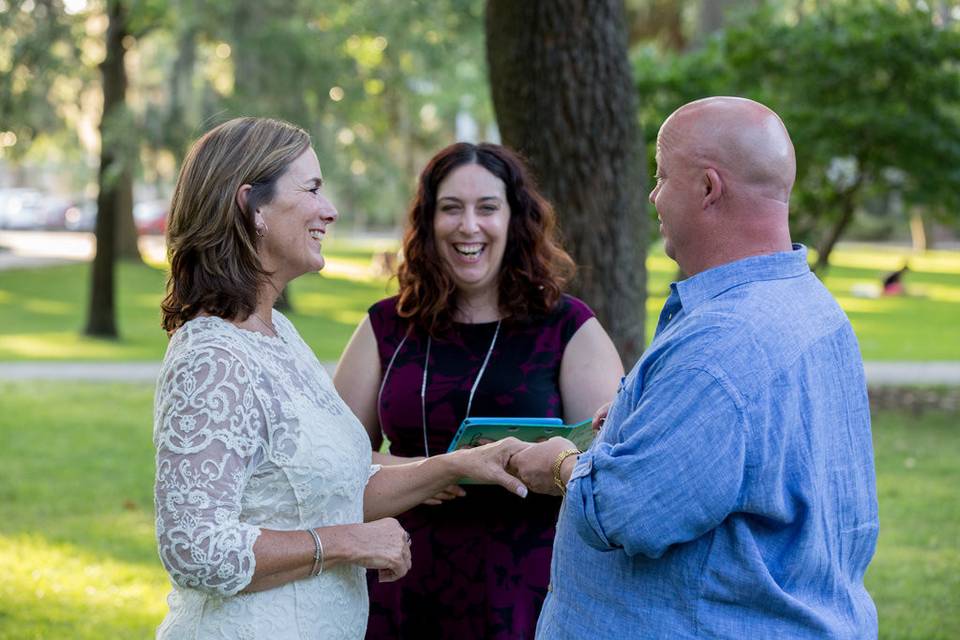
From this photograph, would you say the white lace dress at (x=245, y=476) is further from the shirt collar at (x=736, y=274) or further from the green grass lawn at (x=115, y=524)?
the green grass lawn at (x=115, y=524)

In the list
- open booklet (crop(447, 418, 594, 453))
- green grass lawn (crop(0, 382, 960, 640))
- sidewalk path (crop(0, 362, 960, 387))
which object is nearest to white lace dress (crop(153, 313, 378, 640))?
open booklet (crop(447, 418, 594, 453))

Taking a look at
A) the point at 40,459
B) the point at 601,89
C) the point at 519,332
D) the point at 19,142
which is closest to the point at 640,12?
the point at 19,142

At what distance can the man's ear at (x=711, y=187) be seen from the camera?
2.37 m

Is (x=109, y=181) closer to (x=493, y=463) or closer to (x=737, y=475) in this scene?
(x=493, y=463)

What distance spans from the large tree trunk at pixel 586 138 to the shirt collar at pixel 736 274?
369 centimetres

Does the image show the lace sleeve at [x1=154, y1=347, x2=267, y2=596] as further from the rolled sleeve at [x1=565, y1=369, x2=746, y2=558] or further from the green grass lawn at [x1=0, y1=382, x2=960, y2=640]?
the green grass lawn at [x1=0, y1=382, x2=960, y2=640]

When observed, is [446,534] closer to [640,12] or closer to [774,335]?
[774,335]

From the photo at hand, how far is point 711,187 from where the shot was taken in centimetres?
238

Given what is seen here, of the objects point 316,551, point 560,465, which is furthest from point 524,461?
point 316,551

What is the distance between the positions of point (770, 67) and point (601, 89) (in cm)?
809

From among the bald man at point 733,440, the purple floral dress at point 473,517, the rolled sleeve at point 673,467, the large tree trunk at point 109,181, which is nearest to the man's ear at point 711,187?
the bald man at point 733,440

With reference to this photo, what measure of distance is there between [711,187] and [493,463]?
3.53 feet

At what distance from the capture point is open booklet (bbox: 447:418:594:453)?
325cm

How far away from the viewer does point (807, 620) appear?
93.7 inches
